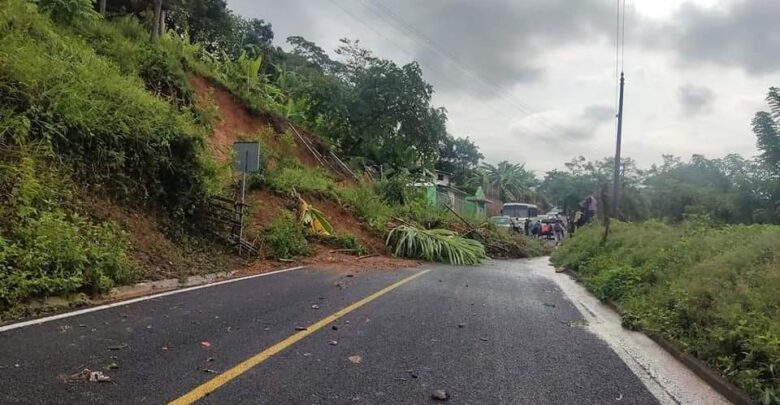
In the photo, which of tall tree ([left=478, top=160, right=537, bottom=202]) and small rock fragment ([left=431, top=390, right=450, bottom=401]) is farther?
tall tree ([left=478, top=160, right=537, bottom=202])

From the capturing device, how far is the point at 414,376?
5023 millimetres

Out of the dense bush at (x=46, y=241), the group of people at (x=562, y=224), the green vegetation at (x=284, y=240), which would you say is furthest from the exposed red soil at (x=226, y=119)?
the group of people at (x=562, y=224)

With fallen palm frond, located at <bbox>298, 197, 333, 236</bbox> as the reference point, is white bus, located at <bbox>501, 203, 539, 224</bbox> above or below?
above

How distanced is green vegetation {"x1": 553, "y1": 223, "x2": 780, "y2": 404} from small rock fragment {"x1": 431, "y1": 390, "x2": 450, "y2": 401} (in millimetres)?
2499

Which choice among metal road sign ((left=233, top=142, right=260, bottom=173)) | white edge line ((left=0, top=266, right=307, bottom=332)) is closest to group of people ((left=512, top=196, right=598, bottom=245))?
metal road sign ((left=233, top=142, right=260, bottom=173))

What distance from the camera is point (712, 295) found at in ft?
22.6

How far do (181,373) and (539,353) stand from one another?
3566 millimetres

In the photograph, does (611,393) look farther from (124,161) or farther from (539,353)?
(124,161)

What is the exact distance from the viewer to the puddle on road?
16.2ft

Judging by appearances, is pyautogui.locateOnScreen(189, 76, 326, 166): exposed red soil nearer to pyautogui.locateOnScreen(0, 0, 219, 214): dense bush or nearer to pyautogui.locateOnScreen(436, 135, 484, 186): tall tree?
pyautogui.locateOnScreen(0, 0, 219, 214): dense bush

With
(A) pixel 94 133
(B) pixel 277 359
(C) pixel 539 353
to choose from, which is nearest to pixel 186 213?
(A) pixel 94 133

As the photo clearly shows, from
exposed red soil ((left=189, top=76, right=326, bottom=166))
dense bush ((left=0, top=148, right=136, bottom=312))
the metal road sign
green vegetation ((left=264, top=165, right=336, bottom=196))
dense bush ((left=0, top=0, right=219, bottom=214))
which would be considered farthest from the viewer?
exposed red soil ((left=189, top=76, right=326, bottom=166))

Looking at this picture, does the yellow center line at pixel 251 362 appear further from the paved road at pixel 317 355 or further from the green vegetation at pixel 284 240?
the green vegetation at pixel 284 240

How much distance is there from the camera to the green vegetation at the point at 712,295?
522cm
